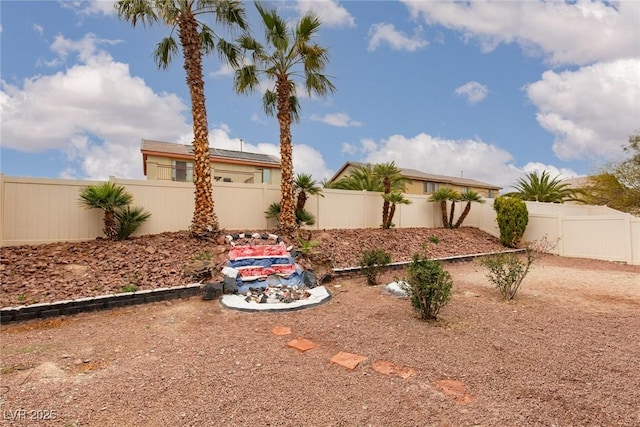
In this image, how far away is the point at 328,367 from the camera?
3145 mm

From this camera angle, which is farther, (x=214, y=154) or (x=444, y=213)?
(x=214, y=154)

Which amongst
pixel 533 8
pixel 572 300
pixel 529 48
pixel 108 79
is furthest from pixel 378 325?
pixel 529 48

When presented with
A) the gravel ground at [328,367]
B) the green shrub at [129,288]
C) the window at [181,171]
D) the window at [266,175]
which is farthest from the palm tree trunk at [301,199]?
the window at [266,175]

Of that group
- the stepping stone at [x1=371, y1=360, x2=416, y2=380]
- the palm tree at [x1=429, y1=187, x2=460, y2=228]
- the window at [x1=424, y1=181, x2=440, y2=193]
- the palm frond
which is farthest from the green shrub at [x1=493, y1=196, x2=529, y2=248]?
the window at [x1=424, y1=181, x2=440, y2=193]

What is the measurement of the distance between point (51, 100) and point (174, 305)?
7.58 m

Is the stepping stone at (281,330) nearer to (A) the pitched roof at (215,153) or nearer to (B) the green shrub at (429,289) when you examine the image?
(B) the green shrub at (429,289)

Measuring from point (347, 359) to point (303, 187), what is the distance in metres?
7.54

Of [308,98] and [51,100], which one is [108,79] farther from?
[308,98]

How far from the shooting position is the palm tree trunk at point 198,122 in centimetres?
826

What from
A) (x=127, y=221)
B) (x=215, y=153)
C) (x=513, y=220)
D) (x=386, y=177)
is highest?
(x=215, y=153)

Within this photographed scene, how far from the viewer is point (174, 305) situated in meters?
5.46

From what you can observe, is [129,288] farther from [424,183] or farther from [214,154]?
[424,183]

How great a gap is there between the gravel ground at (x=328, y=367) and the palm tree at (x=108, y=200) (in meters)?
3.25

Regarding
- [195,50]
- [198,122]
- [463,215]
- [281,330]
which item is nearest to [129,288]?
[281,330]
